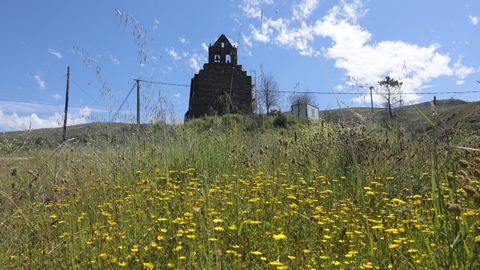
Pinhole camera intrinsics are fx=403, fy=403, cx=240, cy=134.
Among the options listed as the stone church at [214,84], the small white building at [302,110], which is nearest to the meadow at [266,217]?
the stone church at [214,84]

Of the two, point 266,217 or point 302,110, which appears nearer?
point 266,217

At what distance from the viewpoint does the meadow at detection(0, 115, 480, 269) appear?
218 cm

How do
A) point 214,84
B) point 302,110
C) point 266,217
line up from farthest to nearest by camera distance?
point 302,110, point 214,84, point 266,217

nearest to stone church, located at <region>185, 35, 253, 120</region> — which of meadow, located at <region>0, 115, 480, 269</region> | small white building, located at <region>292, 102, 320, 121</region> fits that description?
small white building, located at <region>292, 102, 320, 121</region>

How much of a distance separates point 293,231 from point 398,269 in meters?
0.85

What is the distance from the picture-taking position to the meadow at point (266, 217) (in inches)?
85.8

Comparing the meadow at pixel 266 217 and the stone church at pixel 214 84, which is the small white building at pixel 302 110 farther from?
the meadow at pixel 266 217

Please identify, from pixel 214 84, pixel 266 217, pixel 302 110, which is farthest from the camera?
pixel 302 110

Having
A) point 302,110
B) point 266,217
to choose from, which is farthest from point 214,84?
point 266,217

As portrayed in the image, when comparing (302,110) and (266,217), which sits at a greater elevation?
(302,110)

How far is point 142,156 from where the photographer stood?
5.46 metres

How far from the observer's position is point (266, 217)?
3047mm

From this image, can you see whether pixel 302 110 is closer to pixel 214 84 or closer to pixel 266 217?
pixel 214 84

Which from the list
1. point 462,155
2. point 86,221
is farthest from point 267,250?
point 462,155
